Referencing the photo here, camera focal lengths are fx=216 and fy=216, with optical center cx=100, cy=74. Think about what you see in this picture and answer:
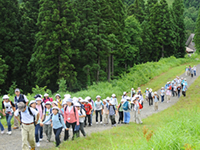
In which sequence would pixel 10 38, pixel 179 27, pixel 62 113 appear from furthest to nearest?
pixel 179 27, pixel 10 38, pixel 62 113

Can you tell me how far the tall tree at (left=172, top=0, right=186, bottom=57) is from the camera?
181 feet

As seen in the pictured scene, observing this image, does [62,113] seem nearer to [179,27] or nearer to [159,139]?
[159,139]

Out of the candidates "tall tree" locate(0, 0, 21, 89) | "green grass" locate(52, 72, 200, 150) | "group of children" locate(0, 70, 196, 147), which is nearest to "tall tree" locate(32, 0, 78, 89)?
"tall tree" locate(0, 0, 21, 89)

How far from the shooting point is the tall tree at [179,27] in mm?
55125

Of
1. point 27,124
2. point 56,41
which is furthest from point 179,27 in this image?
point 27,124

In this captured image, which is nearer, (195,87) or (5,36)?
(195,87)

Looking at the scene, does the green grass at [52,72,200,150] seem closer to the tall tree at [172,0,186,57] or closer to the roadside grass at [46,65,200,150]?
the roadside grass at [46,65,200,150]

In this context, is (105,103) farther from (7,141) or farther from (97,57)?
(97,57)

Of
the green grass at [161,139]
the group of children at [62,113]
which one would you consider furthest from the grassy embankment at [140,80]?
the green grass at [161,139]

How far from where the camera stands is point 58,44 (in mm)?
26797

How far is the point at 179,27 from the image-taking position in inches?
2261

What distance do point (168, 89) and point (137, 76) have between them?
1201 cm

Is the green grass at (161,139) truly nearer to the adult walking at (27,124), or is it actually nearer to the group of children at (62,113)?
the group of children at (62,113)

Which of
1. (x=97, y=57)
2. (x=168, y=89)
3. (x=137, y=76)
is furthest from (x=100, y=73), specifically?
(x=168, y=89)
